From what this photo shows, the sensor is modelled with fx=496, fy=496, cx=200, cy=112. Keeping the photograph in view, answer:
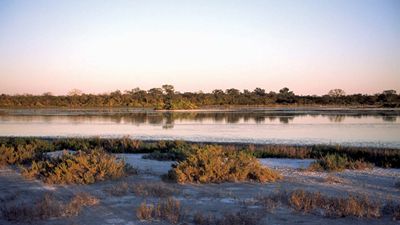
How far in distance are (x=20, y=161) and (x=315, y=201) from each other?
381 inches

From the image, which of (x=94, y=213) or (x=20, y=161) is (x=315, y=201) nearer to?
(x=94, y=213)

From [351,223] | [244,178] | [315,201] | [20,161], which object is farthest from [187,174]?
[20,161]

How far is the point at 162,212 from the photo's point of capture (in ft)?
27.8

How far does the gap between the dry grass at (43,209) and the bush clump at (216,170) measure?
2807mm

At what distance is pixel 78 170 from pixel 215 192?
3.56m

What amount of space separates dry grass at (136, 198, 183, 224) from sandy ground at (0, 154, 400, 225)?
147 millimetres

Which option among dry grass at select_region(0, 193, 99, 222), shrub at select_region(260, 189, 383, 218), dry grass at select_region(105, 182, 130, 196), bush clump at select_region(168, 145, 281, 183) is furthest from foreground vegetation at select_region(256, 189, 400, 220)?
dry grass at select_region(0, 193, 99, 222)

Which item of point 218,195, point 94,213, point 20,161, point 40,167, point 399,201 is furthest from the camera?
point 20,161

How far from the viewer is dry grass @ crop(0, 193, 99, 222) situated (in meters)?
8.40

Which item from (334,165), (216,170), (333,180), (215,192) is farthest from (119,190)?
(334,165)

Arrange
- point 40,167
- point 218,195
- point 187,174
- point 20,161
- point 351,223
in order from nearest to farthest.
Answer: point 351,223 < point 218,195 < point 187,174 < point 40,167 < point 20,161

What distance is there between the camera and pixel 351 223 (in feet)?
26.6

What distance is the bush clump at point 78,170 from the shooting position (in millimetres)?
11742

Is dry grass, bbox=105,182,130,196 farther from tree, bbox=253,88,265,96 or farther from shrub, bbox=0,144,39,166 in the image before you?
tree, bbox=253,88,265,96
